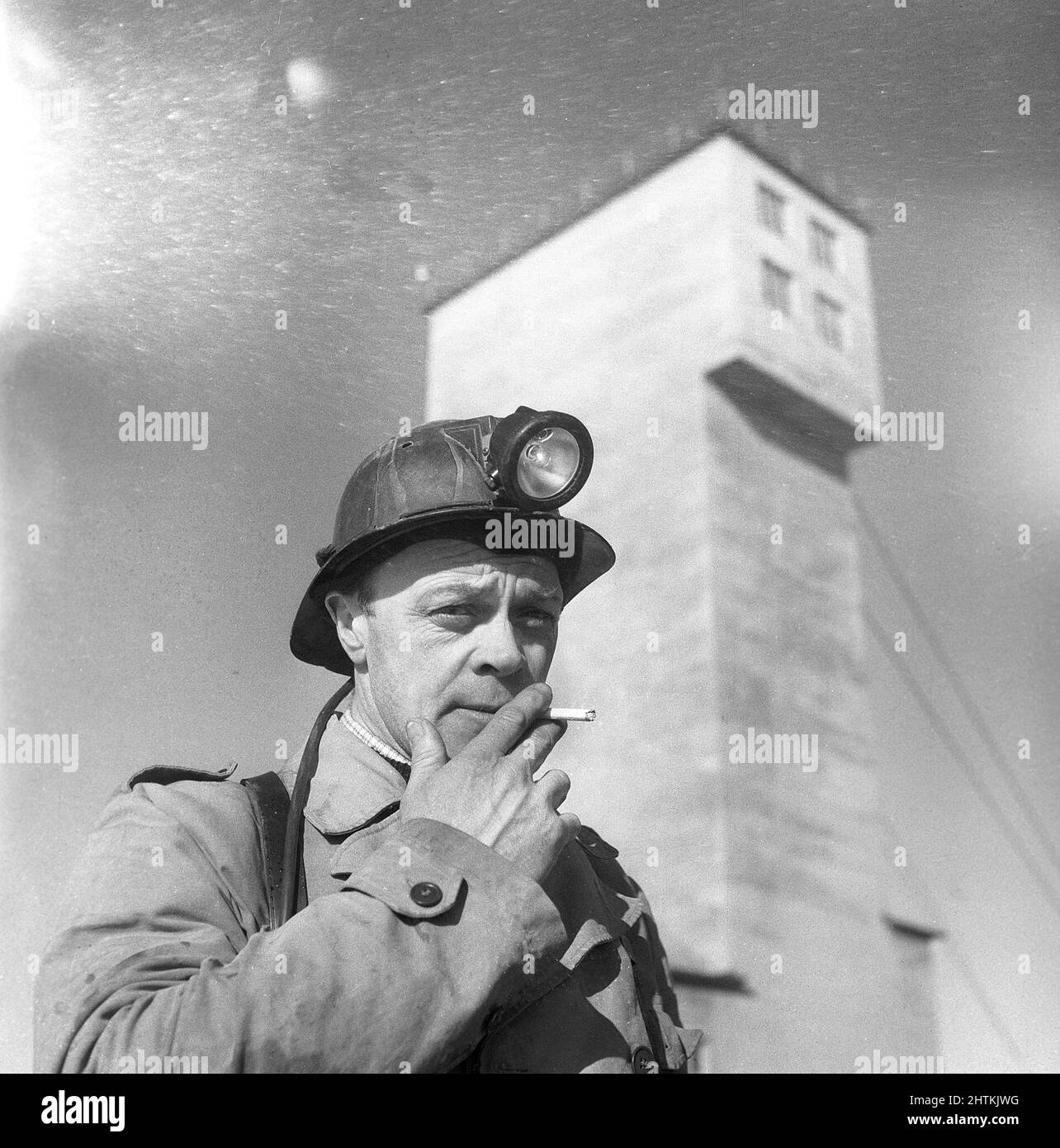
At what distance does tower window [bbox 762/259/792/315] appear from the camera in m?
3.04

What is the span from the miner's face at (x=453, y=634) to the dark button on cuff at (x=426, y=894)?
A: 391mm

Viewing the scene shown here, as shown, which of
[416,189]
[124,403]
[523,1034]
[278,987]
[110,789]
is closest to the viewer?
[278,987]

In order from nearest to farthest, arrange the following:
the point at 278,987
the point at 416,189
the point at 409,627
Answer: the point at 278,987 < the point at 409,627 < the point at 416,189

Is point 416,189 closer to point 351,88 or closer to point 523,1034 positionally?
point 351,88

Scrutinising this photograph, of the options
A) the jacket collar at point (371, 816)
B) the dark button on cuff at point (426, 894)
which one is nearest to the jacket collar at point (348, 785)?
the jacket collar at point (371, 816)

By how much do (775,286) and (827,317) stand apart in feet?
0.50

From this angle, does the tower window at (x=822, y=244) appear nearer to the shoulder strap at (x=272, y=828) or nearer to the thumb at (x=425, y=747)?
the thumb at (x=425, y=747)

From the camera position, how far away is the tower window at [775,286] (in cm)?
304

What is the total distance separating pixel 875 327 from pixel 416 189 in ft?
3.75

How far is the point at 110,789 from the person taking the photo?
2441mm

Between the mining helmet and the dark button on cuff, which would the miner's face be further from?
the dark button on cuff

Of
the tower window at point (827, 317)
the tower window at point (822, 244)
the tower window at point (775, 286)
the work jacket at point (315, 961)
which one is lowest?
the work jacket at point (315, 961)

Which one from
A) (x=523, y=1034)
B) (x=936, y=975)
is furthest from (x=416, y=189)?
(x=936, y=975)

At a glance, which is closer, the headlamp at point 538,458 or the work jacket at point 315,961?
the work jacket at point 315,961
